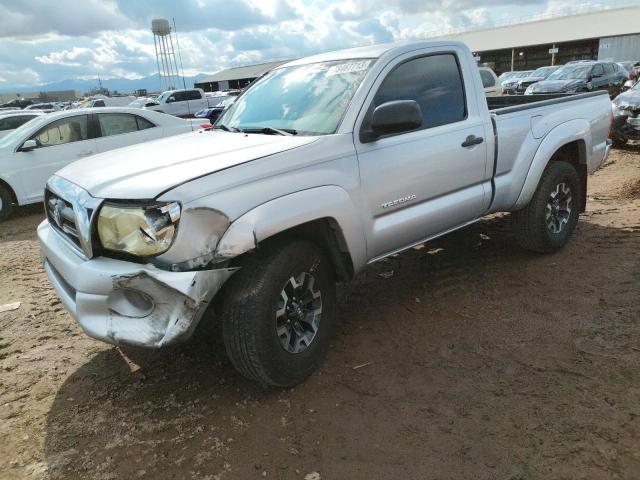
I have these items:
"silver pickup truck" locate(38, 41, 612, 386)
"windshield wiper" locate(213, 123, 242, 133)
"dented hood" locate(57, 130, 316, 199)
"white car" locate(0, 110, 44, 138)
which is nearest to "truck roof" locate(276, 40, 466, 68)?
"silver pickup truck" locate(38, 41, 612, 386)

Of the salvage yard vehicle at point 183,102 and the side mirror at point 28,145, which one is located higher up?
the salvage yard vehicle at point 183,102

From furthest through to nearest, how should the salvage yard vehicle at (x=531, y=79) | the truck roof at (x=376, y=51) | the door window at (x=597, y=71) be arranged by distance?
the salvage yard vehicle at (x=531, y=79) → the door window at (x=597, y=71) → the truck roof at (x=376, y=51)

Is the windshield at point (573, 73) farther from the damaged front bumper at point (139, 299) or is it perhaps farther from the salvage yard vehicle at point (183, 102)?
the damaged front bumper at point (139, 299)

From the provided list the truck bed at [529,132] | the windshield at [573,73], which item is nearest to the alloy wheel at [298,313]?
the truck bed at [529,132]

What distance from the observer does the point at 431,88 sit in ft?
12.0

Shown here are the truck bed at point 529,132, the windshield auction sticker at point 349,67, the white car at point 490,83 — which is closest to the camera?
the windshield auction sticker at point 349,67

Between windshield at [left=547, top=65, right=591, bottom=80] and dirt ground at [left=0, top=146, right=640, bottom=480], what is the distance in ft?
54.7

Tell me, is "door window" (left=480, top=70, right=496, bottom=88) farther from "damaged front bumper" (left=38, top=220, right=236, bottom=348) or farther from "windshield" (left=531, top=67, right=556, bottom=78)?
"windshield" (left=531, top=67, right=556, bottom=78)

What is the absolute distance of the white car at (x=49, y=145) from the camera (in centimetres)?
789

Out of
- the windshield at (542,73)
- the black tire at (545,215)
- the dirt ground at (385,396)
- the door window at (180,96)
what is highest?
the door window at (180,96)

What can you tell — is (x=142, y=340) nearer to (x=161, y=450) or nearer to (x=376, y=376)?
(x=161, y=450)

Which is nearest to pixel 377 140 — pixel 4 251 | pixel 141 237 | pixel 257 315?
pixel 257 315

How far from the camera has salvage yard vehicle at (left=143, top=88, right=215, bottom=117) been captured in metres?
26.5

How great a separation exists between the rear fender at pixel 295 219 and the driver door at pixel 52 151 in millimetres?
6632
